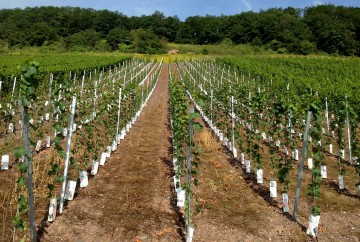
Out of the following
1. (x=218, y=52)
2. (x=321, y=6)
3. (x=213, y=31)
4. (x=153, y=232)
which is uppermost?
(x=321, y=6)

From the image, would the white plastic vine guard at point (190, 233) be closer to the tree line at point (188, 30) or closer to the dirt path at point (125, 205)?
the dirt path at point (125, 205)

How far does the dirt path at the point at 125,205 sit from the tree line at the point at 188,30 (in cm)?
6581

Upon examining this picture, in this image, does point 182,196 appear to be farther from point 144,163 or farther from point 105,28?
point 105,28

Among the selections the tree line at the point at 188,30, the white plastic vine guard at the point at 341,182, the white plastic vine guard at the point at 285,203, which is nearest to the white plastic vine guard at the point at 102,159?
the white plastic vine guard at the point at 285,203

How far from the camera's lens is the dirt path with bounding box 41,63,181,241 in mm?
5664

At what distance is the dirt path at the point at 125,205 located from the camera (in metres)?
5.66

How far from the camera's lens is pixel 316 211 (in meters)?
5.70

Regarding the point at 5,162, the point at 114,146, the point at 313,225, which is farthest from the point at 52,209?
the point at 114,146

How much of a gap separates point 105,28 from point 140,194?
114m

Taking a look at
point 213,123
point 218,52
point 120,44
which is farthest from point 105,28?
point 213,123

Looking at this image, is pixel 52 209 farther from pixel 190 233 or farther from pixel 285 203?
pixel 285 203

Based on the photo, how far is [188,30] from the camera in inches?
4259

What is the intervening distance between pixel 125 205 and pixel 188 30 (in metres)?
106

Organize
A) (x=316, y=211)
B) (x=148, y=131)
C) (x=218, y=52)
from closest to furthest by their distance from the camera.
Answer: (x=316, y=211)
(x=148, y=131)
(x=218, y=52)
